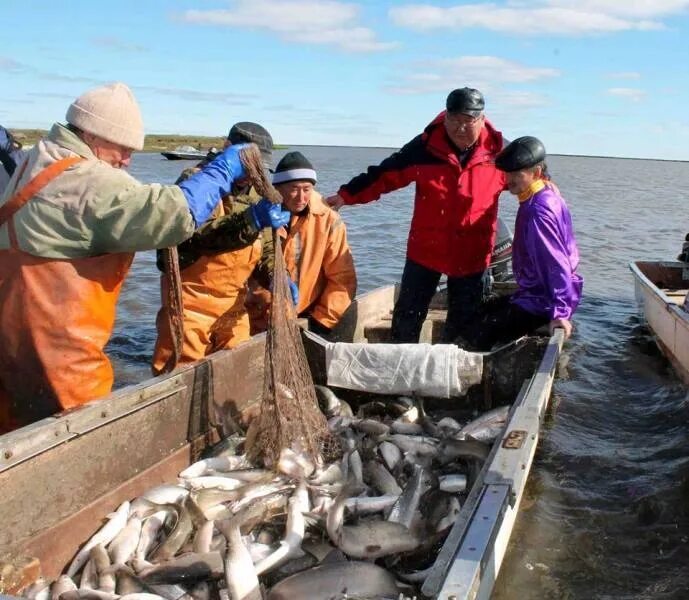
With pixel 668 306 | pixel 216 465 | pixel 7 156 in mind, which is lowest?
pixel 216 465

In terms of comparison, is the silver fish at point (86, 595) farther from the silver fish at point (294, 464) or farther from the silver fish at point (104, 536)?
the silver fish at point (294, 464)

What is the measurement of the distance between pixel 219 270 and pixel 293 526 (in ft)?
7.49

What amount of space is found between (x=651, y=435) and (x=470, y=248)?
283cm

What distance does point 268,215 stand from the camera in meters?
5.05

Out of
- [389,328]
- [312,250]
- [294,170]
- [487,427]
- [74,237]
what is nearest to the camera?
[74,237]

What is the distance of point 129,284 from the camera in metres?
15.2

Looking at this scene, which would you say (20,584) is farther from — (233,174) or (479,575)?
(233,174)

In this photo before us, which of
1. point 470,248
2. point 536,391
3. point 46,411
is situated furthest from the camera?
point 470,248

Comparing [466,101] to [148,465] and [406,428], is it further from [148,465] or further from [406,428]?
[148,465]

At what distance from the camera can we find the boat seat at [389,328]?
8047 millimetres

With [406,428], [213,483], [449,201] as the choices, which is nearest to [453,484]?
[406,428]

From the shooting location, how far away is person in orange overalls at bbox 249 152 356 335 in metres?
6.17

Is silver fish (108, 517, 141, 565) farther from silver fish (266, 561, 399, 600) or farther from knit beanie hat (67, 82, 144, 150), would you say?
knit beanie hat (67, 82, 144, 150)

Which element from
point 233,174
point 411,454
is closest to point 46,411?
point 233,174
